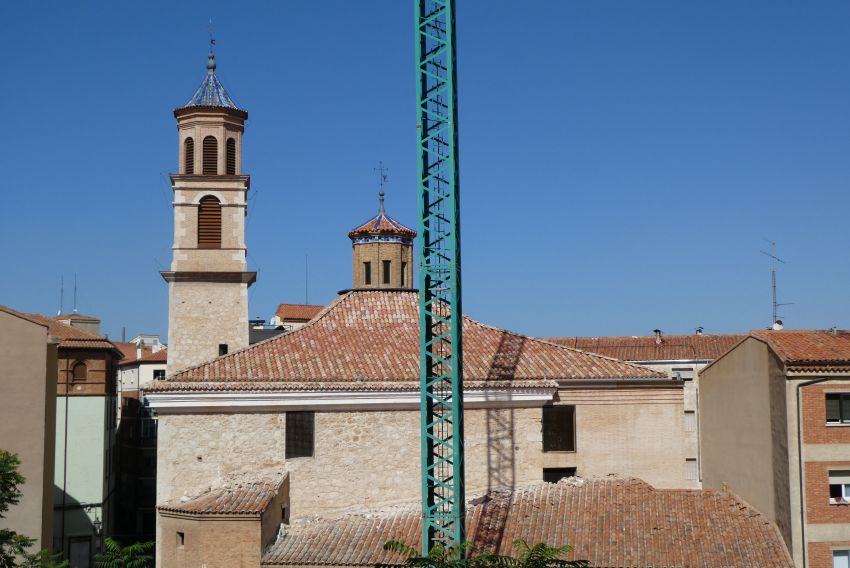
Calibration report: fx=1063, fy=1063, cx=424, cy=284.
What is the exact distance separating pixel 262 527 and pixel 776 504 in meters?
11.6

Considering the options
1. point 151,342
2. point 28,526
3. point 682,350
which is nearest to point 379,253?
point 28,526

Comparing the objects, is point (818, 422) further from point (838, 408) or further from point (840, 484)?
point (840, 484)

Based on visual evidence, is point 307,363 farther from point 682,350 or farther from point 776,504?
point 682,350

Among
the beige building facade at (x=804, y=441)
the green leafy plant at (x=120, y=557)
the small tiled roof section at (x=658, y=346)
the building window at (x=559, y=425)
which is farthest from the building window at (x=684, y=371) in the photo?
the green leafy plant at (x=120, y=557)

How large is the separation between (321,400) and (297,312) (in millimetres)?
41918

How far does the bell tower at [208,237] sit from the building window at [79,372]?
5.65 meters

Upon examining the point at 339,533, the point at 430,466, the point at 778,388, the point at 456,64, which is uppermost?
Result: the point at 456,64

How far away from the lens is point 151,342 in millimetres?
84500

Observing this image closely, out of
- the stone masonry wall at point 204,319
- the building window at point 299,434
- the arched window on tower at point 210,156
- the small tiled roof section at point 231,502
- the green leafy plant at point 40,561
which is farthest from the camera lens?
the arched window on tower at point 210,156

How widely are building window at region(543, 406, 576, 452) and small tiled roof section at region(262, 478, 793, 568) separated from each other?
1.57 metres

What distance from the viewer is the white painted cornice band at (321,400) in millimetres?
25938

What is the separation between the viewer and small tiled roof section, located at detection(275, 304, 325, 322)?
6662 centimetres

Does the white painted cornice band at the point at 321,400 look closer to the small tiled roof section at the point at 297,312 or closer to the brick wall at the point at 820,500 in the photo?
the brick wall at the point at 820,500

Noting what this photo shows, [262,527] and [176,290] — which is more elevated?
[176,290]
